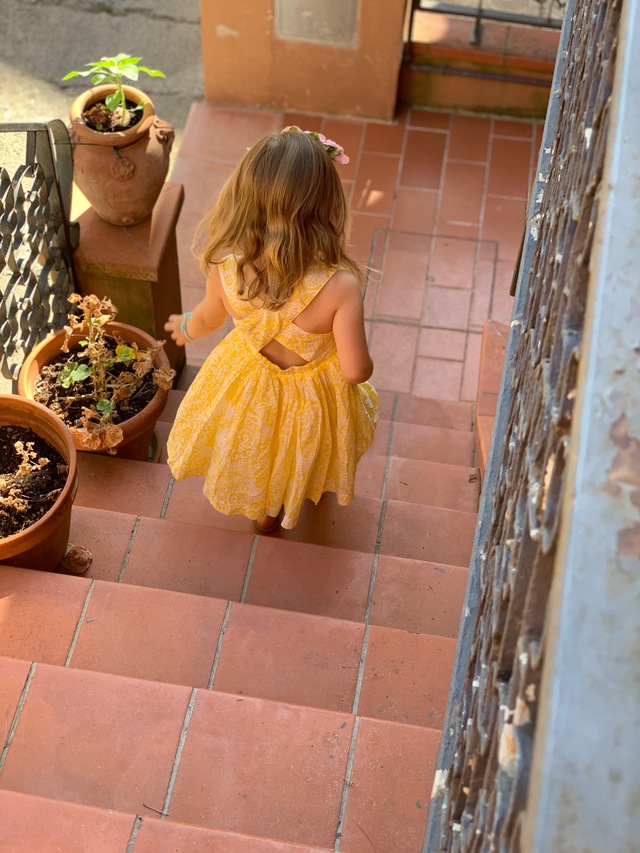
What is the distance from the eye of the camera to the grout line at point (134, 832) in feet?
5.89

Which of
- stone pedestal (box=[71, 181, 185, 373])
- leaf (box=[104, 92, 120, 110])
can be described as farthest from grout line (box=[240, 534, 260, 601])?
leaf (box=[104, 92, 120, 110])

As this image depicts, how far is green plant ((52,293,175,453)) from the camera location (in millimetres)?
2977

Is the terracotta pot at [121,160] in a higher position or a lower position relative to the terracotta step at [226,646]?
higher

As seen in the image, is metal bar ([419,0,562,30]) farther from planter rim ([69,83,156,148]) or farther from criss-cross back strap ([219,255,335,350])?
criss-cross back strap ([219,255,335,350])

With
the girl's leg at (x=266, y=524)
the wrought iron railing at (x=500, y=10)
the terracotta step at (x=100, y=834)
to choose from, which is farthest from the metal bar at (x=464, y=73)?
the terracotta step at (x=100, y=834)

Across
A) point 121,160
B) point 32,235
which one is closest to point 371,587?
point 32,235

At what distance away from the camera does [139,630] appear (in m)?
2.40

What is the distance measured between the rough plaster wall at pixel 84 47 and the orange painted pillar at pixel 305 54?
0.40m

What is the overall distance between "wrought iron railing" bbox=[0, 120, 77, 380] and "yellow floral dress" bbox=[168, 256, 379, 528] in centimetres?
75

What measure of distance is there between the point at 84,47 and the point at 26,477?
402cm

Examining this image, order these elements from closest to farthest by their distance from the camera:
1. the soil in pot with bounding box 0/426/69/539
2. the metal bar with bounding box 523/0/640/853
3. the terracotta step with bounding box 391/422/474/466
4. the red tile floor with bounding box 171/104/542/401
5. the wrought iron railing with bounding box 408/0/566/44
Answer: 1. the metal bar with bounding box 523/0/640/853
2. the soil in pot with bounding box 0/426/69/539
3. the terracotta step with bounding box 391/422/474/466
4. the red tile floor with bounding box 171/104/542/401
5. the wrought iron railing with bounding box 408/0/566/44

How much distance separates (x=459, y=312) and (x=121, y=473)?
84.8 inches

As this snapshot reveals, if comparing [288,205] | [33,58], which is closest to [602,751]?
[288,205]

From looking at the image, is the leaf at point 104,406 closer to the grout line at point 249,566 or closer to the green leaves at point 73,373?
the green leaves at point 73,373
